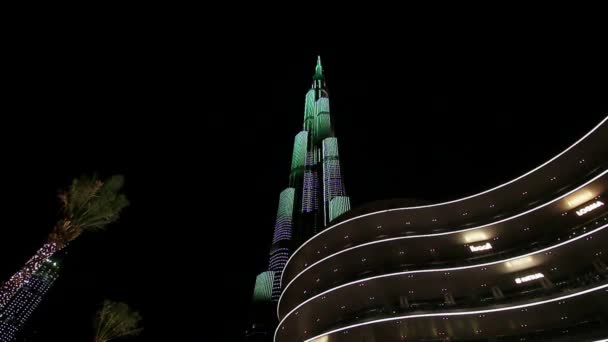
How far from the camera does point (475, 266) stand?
3183 cm

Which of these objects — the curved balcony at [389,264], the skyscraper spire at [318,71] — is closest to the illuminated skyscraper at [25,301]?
the curved balcony at [389,264]

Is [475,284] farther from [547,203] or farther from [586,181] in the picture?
[586,181]

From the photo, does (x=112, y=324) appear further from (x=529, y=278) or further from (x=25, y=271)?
(x=529, y=278)

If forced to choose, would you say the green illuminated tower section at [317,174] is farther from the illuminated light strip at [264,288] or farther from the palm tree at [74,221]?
the palm tree at [74,221]

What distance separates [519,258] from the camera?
30.9 metres

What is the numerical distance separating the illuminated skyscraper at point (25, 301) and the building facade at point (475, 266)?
22949mm

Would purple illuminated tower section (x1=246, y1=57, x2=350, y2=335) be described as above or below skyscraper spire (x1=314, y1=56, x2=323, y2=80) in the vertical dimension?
below

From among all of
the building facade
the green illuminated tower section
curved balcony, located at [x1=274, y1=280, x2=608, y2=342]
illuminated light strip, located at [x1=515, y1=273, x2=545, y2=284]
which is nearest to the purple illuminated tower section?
the green illuminated tower section

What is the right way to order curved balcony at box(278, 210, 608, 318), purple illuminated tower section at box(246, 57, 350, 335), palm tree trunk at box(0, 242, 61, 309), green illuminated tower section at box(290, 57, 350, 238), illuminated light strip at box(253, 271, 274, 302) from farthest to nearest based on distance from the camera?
green illuminated tower section at box(290, 57, 350, 238)
purple illuminated tower section at box(246, 57, 350, 335)
illuminated light strip at box(253, 271, 274, 302)
curved balcony at box(278, 210, 608, 318)
palm tree trunk at box(0, 242, 61, 309)

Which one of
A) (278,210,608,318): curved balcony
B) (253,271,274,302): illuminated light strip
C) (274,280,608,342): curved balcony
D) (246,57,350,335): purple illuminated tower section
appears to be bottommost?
(274,280,608,342): curved balcony

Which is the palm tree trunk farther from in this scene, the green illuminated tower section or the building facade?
the green illuminated tower section

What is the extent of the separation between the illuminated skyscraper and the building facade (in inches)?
904

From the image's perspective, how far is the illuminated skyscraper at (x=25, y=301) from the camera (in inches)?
1222

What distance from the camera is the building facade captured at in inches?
1099
